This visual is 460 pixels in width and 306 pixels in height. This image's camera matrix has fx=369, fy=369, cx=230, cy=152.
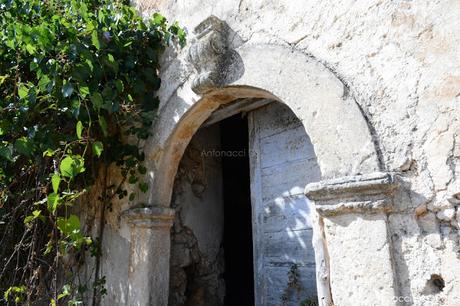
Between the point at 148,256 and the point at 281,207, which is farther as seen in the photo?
the point at 281,207

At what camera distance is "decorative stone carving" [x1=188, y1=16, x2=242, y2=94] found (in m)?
2.43

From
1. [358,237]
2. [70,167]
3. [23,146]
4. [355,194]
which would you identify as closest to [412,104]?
[355,194]

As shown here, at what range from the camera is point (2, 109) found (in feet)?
7.98

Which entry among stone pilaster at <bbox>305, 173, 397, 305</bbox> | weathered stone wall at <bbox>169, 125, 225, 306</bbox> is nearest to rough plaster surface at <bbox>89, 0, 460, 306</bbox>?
stone pilaster at <bbox>305, 173, 397, 305</bbox>

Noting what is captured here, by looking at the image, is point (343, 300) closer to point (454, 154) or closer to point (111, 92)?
point (454, 154)

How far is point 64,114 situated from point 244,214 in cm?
213

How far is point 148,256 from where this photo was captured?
276 centimetres

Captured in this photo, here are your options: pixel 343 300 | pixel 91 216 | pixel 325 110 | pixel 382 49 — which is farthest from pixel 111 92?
pixel 343 300

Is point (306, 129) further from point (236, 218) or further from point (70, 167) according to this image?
point (236, 218)

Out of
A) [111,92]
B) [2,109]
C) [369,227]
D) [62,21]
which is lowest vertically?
[369,227]

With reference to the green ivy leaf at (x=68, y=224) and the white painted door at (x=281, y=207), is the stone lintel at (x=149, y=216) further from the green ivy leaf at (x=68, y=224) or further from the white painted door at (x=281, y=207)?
the white painted door at (x=281, y=207)

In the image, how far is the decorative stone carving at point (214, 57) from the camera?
7.97 feet

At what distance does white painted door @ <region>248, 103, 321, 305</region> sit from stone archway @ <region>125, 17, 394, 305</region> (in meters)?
0.68

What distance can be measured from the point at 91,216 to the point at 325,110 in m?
2.35
